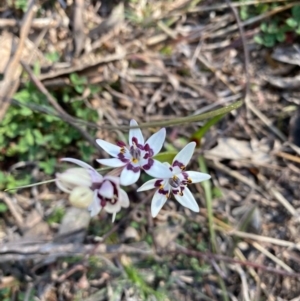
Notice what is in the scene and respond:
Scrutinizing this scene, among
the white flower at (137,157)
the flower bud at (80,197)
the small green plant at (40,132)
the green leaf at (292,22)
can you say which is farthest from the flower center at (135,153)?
the green leaf at (292,22)

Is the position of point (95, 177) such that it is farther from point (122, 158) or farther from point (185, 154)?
point (185, 154)

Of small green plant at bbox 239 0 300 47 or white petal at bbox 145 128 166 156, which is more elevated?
white petal at bbox 145 128 166 156

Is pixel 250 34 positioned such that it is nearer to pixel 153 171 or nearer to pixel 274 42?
pixel 274 42

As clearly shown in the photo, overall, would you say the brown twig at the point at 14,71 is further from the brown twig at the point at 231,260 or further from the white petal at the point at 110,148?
the brown twig at the point at 231,260

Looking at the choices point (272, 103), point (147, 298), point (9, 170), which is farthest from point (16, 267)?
point (272, 103)

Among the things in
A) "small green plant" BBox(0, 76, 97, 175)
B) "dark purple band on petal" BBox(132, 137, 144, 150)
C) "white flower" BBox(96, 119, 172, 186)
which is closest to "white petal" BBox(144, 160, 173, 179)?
"white flower" BBox(96, 119, 172, 186)

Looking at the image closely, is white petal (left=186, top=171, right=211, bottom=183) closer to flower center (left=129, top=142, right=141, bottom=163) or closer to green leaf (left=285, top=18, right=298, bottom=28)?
flower center (left=129, top=142, right=141, bottom=163)

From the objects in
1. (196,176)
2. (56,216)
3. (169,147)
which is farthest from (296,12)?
(56,216)
